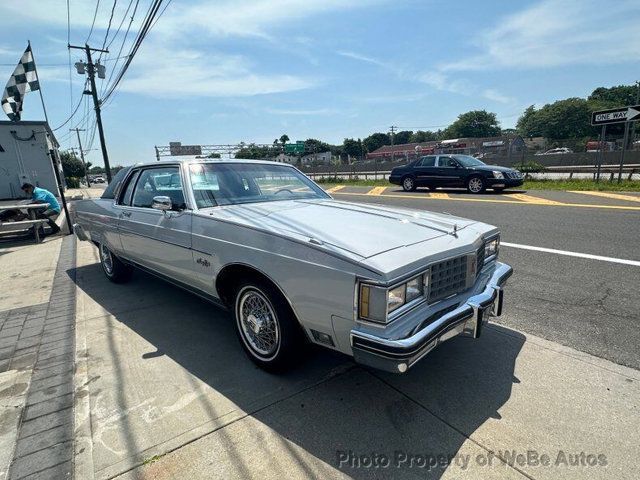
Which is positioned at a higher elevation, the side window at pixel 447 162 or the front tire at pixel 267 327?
the side window at pixel 447 162

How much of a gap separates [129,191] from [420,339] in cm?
387

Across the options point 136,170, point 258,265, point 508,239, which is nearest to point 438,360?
point 258,265

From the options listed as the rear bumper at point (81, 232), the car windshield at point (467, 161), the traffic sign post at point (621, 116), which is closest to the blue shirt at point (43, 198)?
the rear bumper at point (81, 232)

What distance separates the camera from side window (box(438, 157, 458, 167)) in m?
14.3

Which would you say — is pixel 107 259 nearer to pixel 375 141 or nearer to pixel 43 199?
pixel 43 199

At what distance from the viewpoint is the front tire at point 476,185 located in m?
13.4

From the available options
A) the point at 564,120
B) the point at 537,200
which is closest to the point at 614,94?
the point at 564,120

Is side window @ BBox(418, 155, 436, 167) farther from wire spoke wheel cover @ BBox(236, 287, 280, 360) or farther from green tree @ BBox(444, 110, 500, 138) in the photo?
green tree @ BBox(444, 110, 500, 138)

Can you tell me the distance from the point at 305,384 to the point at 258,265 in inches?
36.2

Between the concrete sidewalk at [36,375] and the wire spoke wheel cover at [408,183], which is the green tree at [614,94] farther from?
the concrete sidewalk at [36,375]

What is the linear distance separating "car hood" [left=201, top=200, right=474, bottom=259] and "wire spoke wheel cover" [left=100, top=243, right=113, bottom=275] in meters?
2.72

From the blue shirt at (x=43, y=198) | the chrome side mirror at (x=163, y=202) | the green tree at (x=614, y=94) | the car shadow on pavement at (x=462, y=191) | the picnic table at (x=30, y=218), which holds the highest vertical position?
the green tree at (x=614, y=94)

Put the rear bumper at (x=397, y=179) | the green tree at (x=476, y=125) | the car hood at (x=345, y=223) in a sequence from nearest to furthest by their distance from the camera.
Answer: the car hood at (x=345, y=223) < the rear bumper at (x=397, y=179) < the green tree at (x=476, y=125)

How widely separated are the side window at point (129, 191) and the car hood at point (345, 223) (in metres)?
1.79
